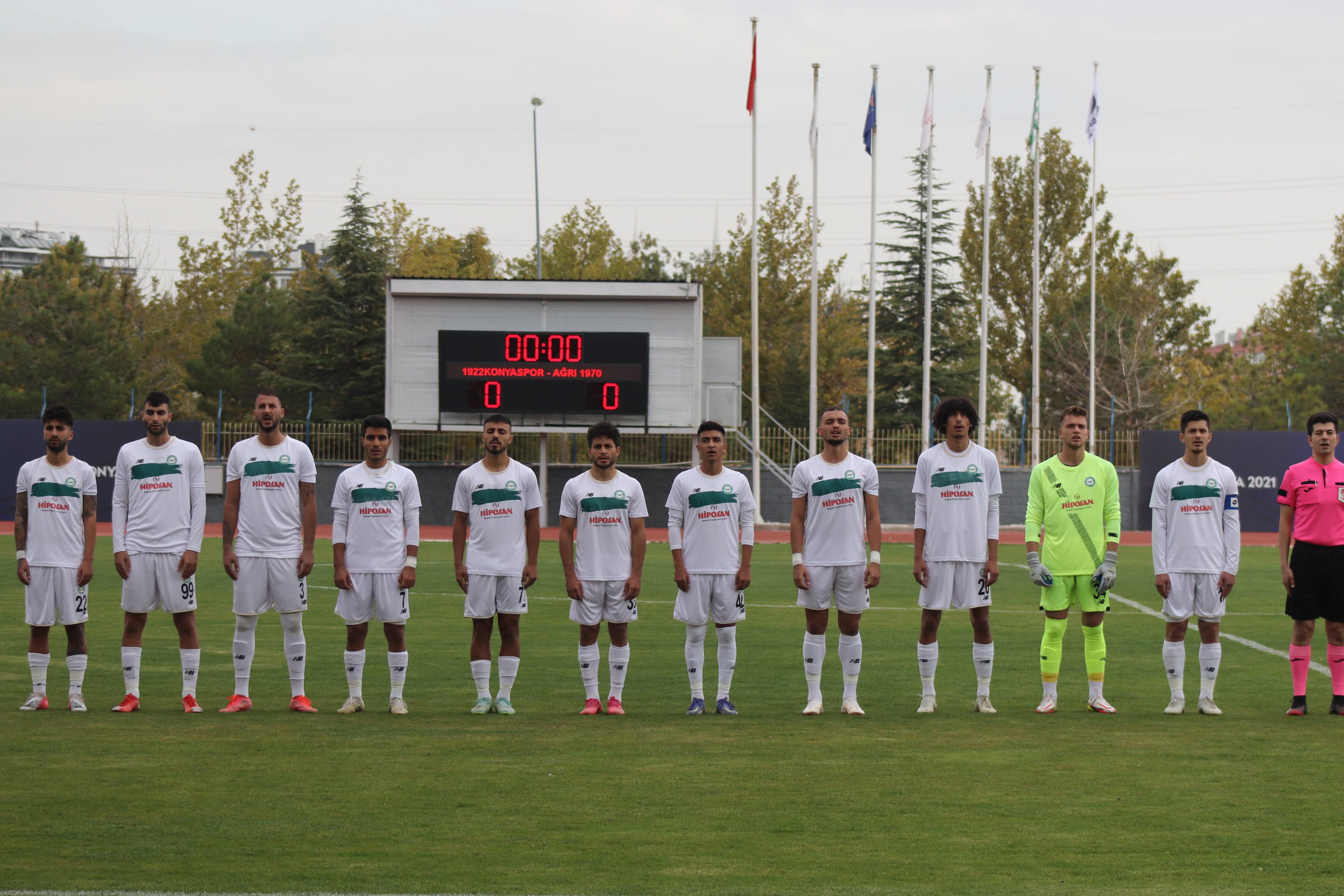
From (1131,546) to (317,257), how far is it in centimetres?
3371

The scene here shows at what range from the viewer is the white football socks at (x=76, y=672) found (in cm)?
923

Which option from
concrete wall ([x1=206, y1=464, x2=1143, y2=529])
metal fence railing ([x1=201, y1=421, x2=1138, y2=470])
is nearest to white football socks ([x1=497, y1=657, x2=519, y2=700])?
metal fence railing ([x1=201, y1=421, x2=1138, y2=470])

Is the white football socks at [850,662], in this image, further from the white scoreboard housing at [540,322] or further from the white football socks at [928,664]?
the white scoreboard housing at [540,322]

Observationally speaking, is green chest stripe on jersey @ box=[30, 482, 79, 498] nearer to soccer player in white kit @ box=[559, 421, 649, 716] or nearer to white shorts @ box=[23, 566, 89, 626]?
white shorts @ box=[23, 566, 89, 626]

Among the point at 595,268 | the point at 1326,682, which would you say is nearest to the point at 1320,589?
the point at 1326,682

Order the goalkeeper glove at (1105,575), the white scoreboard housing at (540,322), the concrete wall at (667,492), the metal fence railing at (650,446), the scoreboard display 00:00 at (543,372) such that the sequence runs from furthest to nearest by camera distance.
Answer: the metal fence railing at (650,446), the concrete wall at (667,492), the white scoreboard housing at (540,322), the scoreboard display 00:00 at (543,372), the goalkeeper glove at (1105,575)

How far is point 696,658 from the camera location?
30.9 feet

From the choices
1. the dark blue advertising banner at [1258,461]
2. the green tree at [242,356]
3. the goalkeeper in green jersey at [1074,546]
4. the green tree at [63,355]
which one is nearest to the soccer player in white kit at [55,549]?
the goalkeeper in green jersey at [1074,546]

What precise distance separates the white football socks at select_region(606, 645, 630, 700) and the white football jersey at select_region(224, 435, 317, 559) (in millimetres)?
2317

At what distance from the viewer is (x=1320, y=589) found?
9422 mm

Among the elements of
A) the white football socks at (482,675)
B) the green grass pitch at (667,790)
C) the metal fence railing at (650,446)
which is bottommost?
the green grass pitch at (667,790)

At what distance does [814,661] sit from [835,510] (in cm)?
108

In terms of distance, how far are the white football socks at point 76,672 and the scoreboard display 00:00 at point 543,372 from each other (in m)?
23.2

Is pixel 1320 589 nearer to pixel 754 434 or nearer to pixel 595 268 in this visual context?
pixel 754 434
